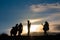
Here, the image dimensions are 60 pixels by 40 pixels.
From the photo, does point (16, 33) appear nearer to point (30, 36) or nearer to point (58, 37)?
point (30, 36)

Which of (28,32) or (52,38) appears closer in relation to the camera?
(52,38)

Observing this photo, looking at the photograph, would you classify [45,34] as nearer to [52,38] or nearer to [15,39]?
[52,38]

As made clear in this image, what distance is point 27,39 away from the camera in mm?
45469

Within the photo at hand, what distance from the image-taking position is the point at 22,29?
46281 mm

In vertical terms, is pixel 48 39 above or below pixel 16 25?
below

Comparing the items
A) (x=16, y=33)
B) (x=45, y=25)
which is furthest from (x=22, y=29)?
(x=45, y=25)

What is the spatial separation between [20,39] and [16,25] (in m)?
2.88

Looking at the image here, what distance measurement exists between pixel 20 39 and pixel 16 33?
4.87ft

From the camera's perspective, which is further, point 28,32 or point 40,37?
point 28,32

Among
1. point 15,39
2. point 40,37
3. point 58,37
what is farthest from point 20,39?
point 58,37

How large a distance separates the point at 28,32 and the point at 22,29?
186 cm

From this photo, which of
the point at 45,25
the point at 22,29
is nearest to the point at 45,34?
the point at 45,25

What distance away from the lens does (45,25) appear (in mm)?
45844

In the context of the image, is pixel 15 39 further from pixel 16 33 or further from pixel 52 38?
pixel 52 38
